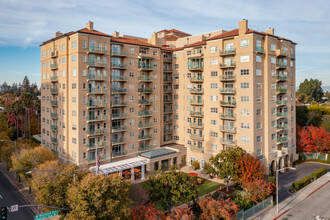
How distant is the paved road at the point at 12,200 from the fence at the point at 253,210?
30.5 meters

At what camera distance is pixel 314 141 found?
65625 mm

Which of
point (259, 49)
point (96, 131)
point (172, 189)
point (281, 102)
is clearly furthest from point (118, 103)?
point (281, 102)

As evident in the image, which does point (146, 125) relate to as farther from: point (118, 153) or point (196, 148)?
point (196, 148)

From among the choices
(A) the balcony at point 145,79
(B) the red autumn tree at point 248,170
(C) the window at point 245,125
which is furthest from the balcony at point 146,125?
(B) the red autumn tree at point 248,170

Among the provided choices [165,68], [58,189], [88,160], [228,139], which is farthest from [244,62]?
[58,189]

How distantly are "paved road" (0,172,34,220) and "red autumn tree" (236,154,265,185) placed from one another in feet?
110

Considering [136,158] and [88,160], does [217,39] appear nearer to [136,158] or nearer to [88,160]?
[136,158]

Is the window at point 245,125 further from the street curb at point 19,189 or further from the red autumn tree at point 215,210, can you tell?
the street curb at point 19,189

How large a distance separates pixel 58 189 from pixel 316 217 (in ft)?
121

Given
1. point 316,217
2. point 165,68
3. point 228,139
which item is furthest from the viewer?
point 165,68

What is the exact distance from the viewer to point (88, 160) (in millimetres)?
49188

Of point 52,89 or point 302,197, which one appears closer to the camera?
point 302,197

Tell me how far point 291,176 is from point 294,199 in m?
12.2

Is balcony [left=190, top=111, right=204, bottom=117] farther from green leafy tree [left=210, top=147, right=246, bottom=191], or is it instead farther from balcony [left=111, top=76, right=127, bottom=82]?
balcony [left=111, top=76, right=127, bottom=82]
